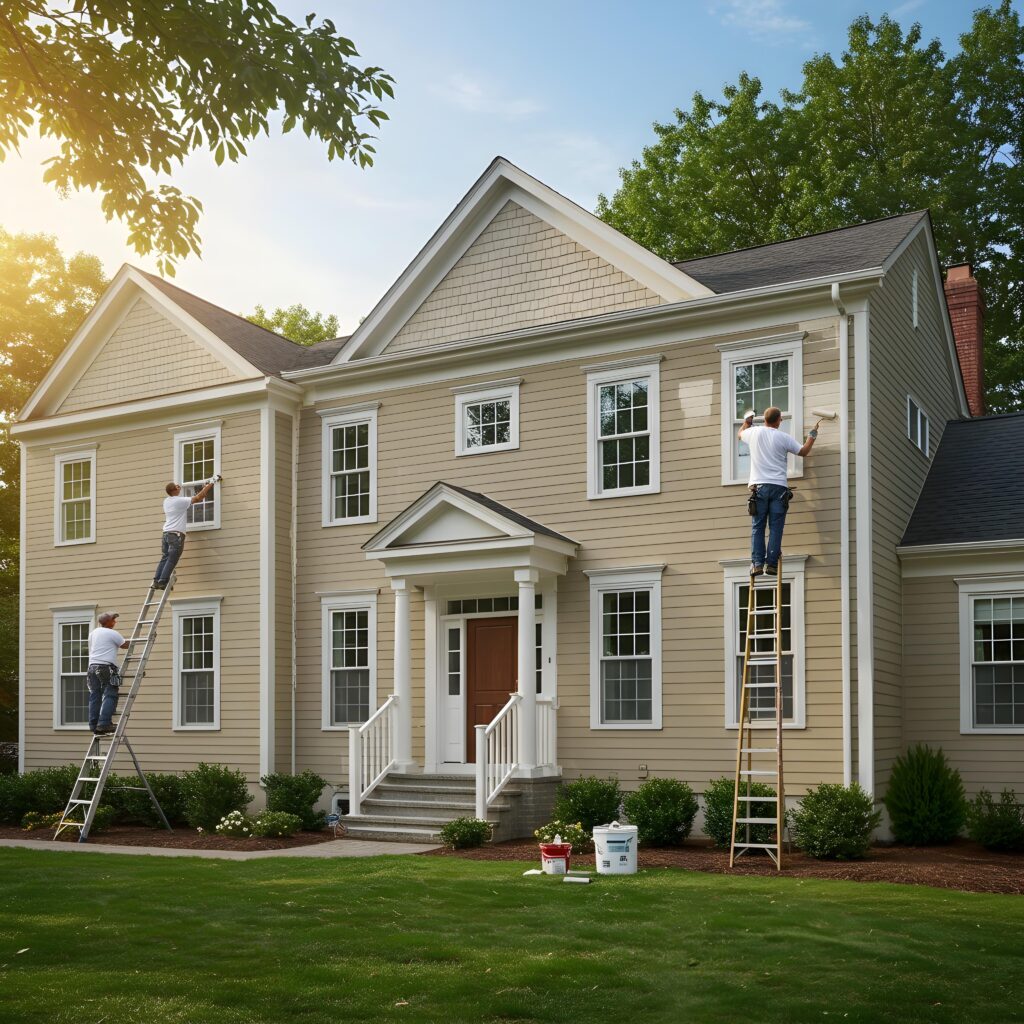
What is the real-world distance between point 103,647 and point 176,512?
2482 millimetres

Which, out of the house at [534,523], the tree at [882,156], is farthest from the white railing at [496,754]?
the tree at [882,156]

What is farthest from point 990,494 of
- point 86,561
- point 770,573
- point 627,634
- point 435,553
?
point 86,561

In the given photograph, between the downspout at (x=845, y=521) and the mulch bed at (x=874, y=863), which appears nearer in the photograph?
the mulch bed at (x=874, y=863)

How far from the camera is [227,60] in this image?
8148mm

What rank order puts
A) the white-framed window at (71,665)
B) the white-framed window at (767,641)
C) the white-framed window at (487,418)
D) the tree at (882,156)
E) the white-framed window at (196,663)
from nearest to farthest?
the white-framed window at (767,641)
the white-framed window at (487,418)
the white-framed window at (196,663)
the white-framed window at (71,665)
the tree at (882,156)

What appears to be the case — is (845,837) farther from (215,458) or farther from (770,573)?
(215,458)

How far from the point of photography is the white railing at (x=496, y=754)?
14.7 meters

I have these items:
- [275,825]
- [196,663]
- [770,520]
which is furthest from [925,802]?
[196,663]

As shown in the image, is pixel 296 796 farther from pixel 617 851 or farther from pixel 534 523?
pixel 617 851

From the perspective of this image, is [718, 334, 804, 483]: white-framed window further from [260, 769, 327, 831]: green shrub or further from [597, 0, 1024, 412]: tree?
[597, 0, 1024, 412]: tree

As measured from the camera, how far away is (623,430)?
52.9 ft

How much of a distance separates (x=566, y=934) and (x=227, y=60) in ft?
21.4

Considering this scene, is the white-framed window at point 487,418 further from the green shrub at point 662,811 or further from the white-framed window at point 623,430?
the green shrub at point 662,811

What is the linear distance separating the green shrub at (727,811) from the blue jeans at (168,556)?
9107 mm
